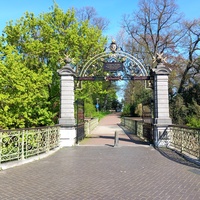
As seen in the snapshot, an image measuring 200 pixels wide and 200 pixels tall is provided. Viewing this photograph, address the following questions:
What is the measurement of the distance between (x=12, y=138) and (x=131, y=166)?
431 cm

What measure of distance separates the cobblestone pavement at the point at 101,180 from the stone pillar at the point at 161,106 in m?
3.90

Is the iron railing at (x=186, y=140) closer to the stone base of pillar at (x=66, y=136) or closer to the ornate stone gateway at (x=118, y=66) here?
the ornate stone gateway at (x=118, y=66)

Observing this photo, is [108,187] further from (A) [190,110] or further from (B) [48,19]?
(A) [190,110]

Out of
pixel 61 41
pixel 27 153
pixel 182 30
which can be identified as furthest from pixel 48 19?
pixel 182 30

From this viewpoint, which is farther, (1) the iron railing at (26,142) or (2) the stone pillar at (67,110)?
(2) the stone pillar at (67,110)

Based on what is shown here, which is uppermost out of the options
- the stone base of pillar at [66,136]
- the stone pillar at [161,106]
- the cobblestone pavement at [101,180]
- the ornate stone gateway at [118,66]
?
the ornate stone gateway at [118,66]

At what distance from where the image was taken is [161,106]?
13.0 meters

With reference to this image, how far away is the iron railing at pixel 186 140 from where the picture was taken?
358 inches

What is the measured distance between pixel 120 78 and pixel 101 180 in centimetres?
865

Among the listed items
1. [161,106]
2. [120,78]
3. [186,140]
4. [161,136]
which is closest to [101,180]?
[186,140]

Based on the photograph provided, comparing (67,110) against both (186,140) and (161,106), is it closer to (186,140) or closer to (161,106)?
(161,106)

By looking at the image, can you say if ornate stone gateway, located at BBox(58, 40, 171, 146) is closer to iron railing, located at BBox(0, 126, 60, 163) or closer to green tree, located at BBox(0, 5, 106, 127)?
iron railing, located at BBox(0, 126, 60, 163)

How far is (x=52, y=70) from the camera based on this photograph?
17.8m

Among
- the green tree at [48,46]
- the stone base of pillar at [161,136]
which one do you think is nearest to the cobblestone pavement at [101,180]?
the stone base of pillar at [161,136]
